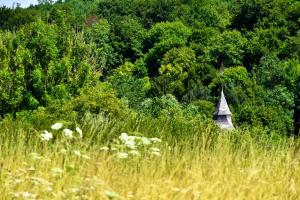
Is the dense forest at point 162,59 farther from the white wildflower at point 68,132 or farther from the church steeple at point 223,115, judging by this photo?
the white wildflower at point 68,132

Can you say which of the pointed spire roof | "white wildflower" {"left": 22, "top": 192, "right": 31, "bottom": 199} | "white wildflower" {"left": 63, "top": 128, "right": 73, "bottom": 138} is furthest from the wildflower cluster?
the pointed spire roof

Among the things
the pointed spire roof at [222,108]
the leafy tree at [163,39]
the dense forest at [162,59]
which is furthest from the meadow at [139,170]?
the leafy tree at [163,39]

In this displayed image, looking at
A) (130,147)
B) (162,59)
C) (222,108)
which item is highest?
(162,59)

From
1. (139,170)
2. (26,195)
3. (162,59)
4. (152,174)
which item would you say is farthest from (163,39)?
(26,195)

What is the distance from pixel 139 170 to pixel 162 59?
10136 centimetres

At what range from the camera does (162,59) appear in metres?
106

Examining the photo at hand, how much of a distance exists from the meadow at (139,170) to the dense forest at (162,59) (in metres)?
35.4

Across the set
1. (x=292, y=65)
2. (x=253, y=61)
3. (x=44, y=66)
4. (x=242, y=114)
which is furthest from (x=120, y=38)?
(x=44, y=66)

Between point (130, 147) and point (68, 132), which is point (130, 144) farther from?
point (68, 132)

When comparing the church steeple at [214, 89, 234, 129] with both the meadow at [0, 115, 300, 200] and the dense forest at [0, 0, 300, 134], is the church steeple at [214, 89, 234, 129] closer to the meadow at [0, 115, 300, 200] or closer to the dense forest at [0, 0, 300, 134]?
the dense forest at [0, 0, 300, 134]

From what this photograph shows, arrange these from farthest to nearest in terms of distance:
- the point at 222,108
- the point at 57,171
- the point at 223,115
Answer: the point at 222,108 → the point at 223,115 → the point at 57,171

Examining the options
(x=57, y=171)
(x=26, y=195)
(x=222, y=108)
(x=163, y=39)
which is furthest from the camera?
(x=163, y=39)

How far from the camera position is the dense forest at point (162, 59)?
5328 cm

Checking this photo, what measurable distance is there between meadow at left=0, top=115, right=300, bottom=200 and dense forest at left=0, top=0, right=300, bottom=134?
Result: 35.4 metres
